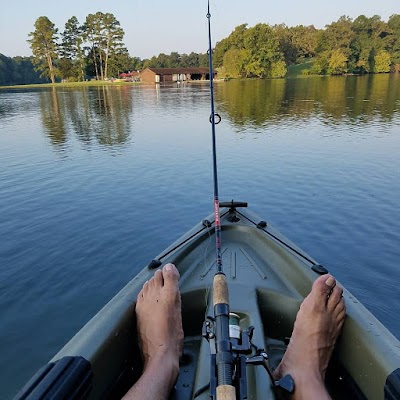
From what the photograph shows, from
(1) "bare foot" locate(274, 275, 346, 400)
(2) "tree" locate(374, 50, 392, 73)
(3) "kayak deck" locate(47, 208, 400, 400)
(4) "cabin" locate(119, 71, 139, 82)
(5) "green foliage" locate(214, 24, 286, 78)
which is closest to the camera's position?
(3) "kayak deck" locate(47, 208, 400, 400)

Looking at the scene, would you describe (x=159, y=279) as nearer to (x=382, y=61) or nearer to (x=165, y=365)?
(x=165, y=365)

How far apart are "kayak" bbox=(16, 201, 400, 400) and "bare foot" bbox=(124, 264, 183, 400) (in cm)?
15

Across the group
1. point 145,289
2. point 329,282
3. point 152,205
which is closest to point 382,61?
point 152,205

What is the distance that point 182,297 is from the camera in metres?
3.97

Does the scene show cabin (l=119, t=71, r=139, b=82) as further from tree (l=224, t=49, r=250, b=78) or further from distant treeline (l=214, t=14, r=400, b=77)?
tree (l=224, t=49, r=250, b=78)

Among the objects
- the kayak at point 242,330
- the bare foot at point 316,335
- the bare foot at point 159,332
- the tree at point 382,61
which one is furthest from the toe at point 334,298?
the tree at point 382,61

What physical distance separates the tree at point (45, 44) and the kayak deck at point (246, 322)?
332 feet

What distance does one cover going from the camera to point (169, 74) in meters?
92.1

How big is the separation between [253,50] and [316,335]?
8857 cm

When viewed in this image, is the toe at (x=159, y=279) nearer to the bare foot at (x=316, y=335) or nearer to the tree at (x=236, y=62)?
the bare foot at (x=316, y=335)

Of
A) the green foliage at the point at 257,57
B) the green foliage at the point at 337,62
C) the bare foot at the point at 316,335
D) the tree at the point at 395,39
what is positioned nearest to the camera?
the bare foot at the point at 316,335

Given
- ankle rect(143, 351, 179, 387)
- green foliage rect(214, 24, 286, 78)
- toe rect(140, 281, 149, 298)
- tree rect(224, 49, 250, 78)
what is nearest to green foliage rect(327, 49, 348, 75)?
green foliage rect(214, 24, 286, 78)

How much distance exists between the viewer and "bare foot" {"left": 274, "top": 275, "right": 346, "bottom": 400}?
3002 millimetres

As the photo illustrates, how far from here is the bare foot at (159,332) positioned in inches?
113
